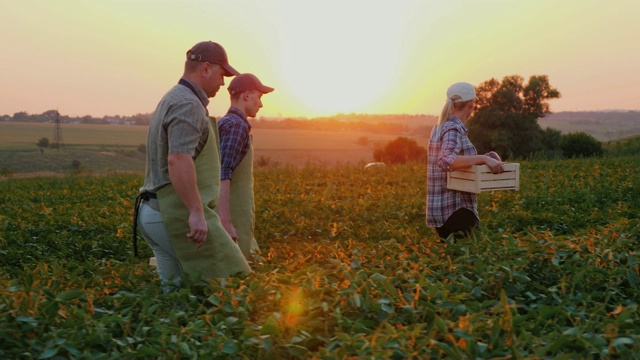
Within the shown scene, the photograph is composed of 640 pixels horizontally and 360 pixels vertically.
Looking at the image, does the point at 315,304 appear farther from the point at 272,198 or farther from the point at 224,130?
the point at 272,198

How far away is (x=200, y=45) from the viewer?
4.45 metres

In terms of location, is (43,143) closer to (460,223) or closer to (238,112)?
(238,112)

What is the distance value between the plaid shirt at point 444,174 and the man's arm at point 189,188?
2329 millimetres

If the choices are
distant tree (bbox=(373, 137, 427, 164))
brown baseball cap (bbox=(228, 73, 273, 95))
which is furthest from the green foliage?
brown baseball cap (bbox=(228, 73, 273, 95))

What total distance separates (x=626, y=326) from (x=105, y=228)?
8259 mm

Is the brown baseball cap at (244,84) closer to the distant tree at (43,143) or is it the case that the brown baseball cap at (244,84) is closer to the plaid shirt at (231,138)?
the plaid shirt at (231,138)

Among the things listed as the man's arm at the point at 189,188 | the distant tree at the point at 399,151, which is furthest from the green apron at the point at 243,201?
the distant tree at the point at 399,151

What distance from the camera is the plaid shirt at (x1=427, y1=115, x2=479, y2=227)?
571 centimetres

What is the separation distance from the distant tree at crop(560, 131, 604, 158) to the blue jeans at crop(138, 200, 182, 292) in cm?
3639

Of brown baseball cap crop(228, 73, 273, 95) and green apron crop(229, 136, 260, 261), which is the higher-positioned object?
brown baseball cap crop(228, 73, 273, 95)

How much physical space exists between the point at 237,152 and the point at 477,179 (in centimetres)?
201

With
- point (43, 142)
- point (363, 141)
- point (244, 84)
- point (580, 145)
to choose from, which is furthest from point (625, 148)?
point (43, 142)

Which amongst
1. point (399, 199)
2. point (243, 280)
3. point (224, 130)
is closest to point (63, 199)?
point (399, 199)

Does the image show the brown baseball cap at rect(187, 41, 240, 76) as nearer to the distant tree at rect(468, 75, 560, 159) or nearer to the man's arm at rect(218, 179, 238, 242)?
the man's arm at rect(218, 179, 238, 242)
